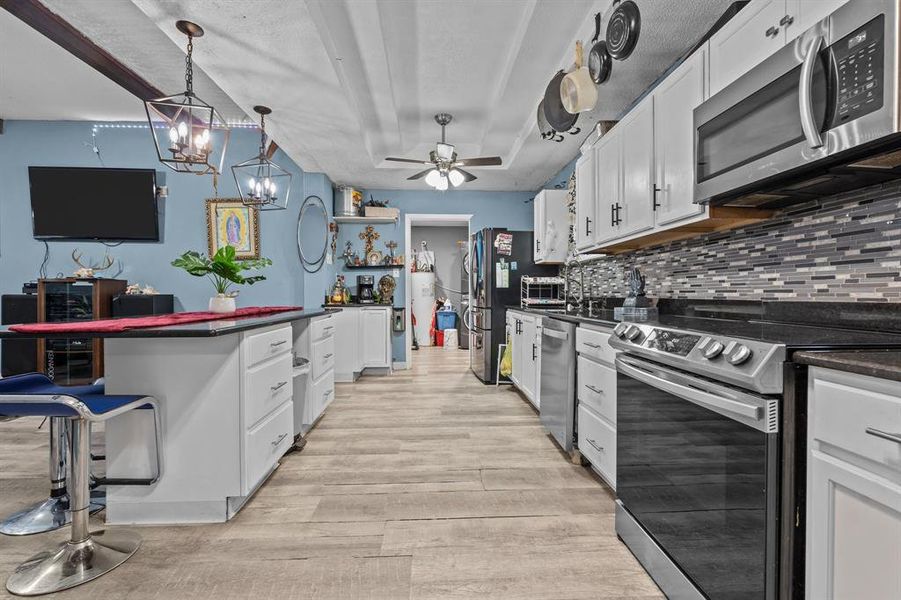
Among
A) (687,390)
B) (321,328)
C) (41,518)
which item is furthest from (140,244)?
(687,390)

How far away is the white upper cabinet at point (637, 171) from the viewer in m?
2.15

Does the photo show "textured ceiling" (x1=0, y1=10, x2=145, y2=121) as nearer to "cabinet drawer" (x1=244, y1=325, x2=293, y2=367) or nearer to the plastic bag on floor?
"cabinet drawer" (x1=244, y1=325, x2=293, y2=367)

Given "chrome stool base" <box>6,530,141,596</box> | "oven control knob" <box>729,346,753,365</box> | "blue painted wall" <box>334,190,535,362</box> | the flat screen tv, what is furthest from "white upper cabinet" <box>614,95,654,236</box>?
the flat screen tv

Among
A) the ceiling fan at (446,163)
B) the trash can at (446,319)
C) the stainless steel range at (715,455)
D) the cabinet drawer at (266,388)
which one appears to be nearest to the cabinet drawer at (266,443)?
the cabinet drawer at (266,388)

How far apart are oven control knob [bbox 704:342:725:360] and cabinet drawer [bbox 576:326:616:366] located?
0.76 m

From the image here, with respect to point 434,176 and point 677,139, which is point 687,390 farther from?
point 434,176

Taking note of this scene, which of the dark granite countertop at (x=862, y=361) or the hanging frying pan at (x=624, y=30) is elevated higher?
the hanging frying pan at (x=624, y=30)

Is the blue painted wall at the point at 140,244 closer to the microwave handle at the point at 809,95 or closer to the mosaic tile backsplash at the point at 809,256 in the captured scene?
the mosaic tile backsplash at the point at 809,256

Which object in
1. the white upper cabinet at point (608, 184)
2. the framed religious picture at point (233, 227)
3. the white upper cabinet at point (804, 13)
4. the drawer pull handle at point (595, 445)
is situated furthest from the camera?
the framed religious picture at point (233, 227)

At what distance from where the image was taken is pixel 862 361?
30.4 inches

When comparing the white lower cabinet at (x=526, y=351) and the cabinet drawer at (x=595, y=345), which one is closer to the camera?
the cabinet drawer at (x=595, y=345)

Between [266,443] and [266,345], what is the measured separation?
493mm

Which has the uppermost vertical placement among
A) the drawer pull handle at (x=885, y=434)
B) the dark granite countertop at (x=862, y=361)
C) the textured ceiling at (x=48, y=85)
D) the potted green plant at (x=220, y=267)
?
the textured ceiling at (x=48, y=85)

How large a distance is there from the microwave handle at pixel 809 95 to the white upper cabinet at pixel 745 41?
37cm
